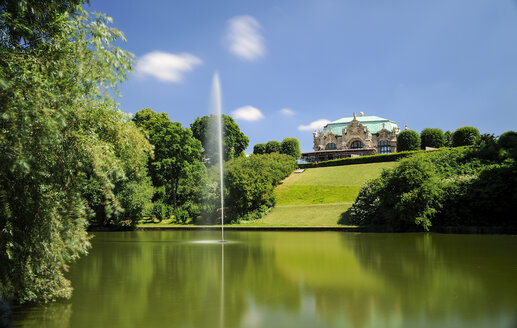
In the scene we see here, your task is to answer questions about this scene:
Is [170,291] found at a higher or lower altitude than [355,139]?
lower

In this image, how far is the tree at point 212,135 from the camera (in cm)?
5803

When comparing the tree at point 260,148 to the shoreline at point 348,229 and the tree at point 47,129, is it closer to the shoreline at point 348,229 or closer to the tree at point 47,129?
the shoreline at point 348,229

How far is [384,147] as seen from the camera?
8338cm

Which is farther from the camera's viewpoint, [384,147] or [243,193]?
[384,147]

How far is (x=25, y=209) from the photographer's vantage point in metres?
7.31

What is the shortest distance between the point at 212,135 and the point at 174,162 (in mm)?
16190

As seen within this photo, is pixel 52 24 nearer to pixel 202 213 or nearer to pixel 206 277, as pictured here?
pixel 206 277

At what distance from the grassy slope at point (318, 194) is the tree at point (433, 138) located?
16.2m

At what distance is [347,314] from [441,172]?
29837 mm

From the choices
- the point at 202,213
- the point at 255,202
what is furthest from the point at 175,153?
the point at 255,202

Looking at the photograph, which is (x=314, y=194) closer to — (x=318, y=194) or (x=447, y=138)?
(x=318, y=194)

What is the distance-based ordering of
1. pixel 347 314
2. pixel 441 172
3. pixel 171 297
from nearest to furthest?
1. pixel 347 314
2. pixel 171 297
3. pixel 441 172

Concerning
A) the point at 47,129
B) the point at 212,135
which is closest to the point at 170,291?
the point at 47,129

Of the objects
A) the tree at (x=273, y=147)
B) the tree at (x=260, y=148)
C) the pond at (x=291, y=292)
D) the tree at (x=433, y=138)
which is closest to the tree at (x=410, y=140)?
the tree at (x=433, y=138)
